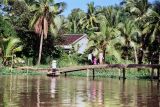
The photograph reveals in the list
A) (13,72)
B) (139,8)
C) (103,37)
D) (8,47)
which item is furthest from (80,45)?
(13,72)

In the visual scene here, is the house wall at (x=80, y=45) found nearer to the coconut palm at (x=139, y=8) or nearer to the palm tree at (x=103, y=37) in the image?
the coconut palm at (x=139, y=8)

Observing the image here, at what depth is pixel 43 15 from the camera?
4734 cm

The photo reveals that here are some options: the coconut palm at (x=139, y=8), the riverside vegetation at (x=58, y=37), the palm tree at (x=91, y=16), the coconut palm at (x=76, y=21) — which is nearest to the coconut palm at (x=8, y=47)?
the riverside vegetation at (x=58, y=37)

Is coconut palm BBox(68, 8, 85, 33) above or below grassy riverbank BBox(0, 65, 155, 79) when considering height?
above

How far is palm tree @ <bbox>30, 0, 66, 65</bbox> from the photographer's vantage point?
46906 mm

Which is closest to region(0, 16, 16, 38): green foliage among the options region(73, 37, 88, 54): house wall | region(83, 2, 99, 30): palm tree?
region(73, 37, 88, 54): house wall

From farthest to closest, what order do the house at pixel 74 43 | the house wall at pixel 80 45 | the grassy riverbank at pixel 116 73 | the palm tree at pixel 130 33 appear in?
1. the house wall at pixel 80 45
2. the house at pixel 74 43
3. the palm tree at pixel 130 33
4. the grassy riverbank at pixel 116 73

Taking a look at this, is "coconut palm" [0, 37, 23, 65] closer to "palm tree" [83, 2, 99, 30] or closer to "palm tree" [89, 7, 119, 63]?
"palm tree" [89, 7, 119, 63]

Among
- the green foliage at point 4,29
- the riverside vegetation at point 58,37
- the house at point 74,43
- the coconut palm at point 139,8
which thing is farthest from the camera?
the house at point 74,43

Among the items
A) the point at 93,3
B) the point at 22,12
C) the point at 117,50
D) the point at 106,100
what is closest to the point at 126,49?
the point at 117,50

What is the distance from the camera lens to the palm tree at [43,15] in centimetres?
4691

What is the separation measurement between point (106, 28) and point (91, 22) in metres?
21.1

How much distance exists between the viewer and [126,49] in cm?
5034

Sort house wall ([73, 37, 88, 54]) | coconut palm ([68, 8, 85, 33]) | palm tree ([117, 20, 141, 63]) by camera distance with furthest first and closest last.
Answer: coconut palm ([68, 8, 85, 33])
house wall ([73, 37, 88, 54])
palm tree ([117, 20, 141, 63])
